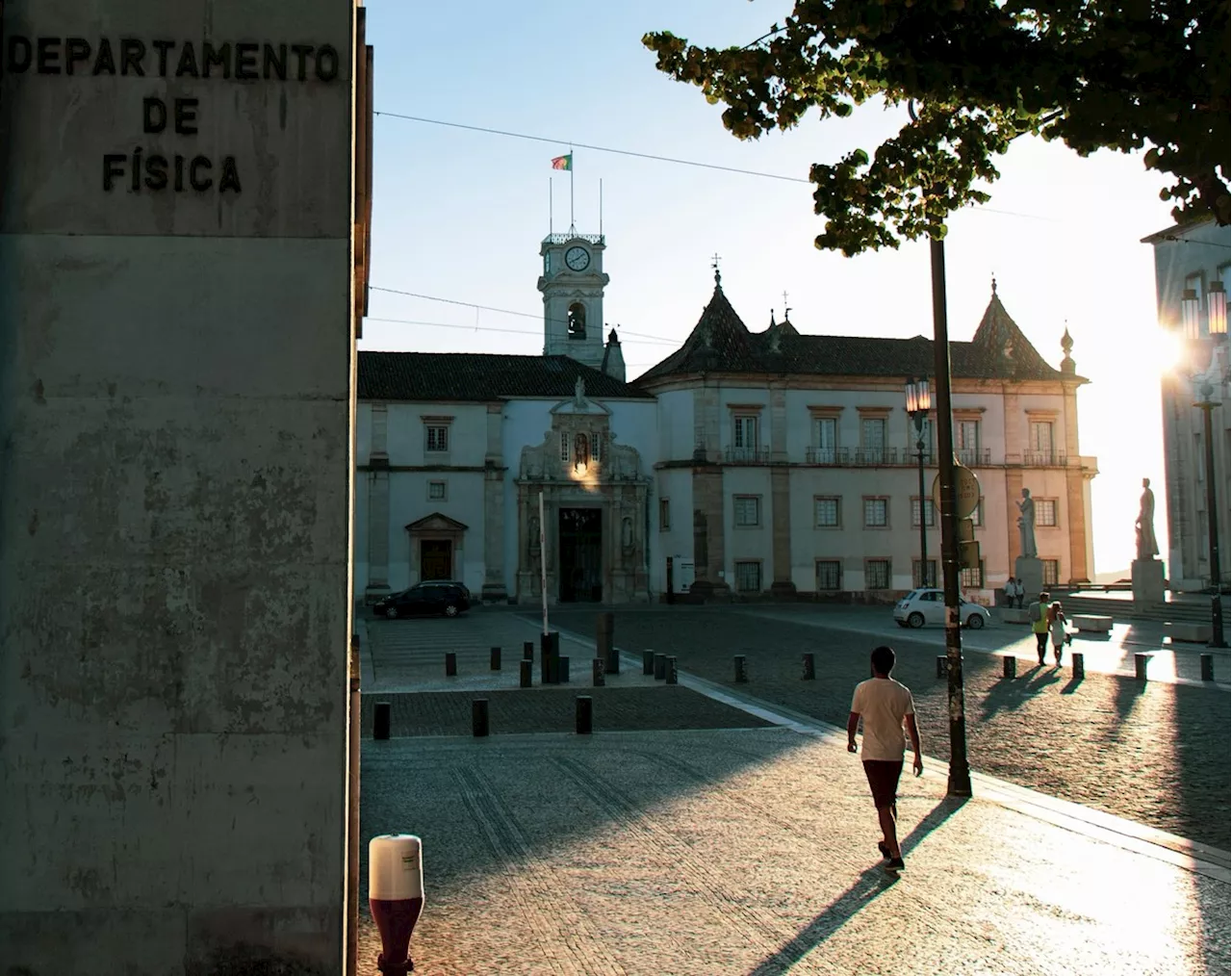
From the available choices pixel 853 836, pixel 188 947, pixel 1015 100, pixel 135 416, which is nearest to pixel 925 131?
pixel 1015 100

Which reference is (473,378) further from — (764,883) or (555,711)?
(764,883)

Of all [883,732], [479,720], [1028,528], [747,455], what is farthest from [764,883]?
[747,455]

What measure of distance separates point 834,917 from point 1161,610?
35406 millimetres

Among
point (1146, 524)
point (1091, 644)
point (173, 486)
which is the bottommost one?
point (1091, 644)

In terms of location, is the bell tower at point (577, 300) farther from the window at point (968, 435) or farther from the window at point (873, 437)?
the window at point (968, 435)

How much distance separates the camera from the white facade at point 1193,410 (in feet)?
147

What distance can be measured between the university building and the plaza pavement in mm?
39745

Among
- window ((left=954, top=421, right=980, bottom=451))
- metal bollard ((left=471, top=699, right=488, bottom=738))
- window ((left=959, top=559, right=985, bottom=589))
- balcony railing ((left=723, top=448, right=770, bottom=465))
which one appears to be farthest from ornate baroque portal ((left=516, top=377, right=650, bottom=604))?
metal bollard ((left=471, top=699, right=488, bottom=738))

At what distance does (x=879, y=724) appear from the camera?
8.70 metres

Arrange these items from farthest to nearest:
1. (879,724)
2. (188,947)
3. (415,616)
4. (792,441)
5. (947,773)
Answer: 1. (792,441)
2. (415,616)
3. (947,773)
4. (879,724)
5. (188,947)

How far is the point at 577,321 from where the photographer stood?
67.3m

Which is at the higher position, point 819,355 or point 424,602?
point 819,355

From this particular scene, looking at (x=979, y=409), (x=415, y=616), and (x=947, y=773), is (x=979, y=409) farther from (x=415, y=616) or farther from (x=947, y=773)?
(x=947, y=773)

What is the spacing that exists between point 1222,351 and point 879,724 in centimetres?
3982
